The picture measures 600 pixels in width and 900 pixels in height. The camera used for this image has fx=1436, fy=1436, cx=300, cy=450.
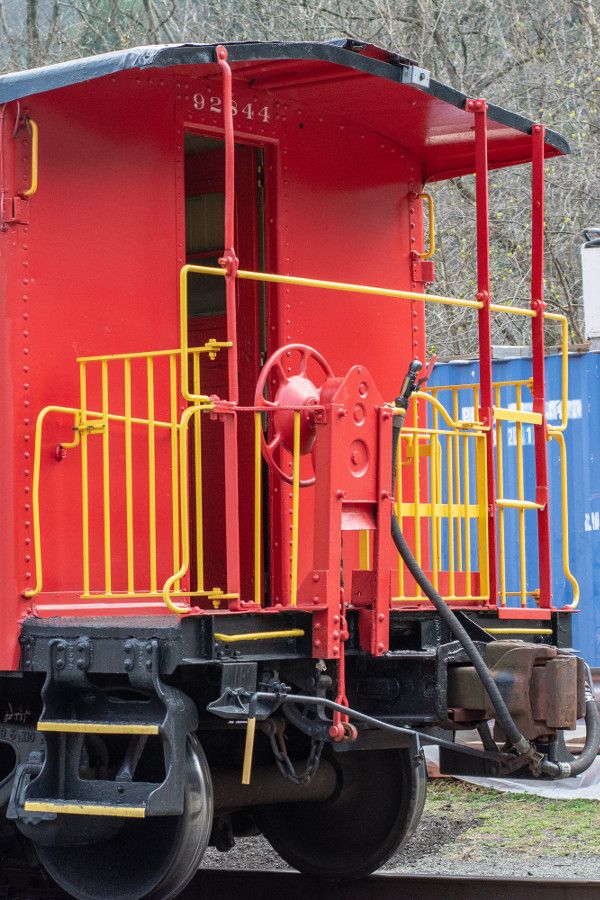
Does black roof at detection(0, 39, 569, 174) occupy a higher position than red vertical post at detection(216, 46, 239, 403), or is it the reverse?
black roof at detection(0, 39, 569, 174)

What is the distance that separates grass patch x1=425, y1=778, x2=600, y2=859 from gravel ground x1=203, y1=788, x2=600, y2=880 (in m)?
0.01

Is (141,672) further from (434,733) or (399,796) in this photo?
(399,796)

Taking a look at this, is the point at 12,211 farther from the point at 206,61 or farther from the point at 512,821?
the point at 512,821

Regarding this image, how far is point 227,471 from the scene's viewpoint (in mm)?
5172

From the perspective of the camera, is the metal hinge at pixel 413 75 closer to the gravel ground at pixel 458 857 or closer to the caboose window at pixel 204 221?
the caboose window at pixel 204 221

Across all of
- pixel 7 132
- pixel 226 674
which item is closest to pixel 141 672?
pixel 226 674

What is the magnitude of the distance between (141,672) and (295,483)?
0.90 m

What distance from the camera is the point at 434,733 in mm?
6082

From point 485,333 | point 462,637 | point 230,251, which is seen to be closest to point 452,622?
point 462,637

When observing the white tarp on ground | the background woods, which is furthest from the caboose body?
the background woods

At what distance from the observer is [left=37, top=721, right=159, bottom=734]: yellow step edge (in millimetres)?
5121

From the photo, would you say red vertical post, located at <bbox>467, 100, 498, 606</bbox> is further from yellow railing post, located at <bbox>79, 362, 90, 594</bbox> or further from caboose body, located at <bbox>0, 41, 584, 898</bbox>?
yellow railing post, located at <bbox>79, 362, 90, 594</bbox>

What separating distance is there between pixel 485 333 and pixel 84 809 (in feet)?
8.32

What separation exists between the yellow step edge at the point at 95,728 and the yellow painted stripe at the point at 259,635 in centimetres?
39
